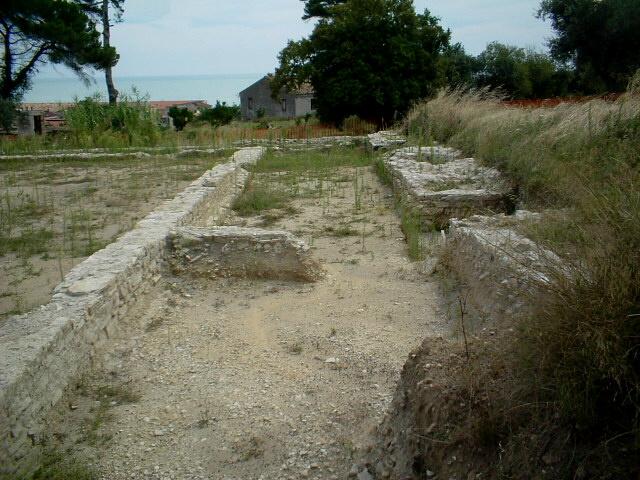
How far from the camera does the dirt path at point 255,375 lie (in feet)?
9.68

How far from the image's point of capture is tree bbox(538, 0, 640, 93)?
19344 mm

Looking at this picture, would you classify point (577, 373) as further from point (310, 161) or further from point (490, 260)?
point (310, 161)

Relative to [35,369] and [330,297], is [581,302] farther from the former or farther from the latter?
[330,297]

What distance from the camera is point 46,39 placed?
17.0 meters

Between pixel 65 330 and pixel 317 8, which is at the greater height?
pixel 317 8

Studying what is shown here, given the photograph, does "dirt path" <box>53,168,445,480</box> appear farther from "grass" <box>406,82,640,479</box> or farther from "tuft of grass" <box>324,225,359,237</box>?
"tuft of grass" <box>324,225,359,237</box>

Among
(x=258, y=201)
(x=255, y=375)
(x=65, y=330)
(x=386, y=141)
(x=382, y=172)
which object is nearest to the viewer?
(x=65, y=330)

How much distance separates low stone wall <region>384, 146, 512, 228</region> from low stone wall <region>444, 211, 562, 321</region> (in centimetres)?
127

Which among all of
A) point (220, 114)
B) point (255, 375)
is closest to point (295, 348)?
point (255, 375)

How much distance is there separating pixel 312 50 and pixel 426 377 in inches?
810

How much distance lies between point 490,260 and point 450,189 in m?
3.50

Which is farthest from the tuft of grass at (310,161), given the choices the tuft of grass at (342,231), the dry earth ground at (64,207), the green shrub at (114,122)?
the tuft of grass at (342,231)

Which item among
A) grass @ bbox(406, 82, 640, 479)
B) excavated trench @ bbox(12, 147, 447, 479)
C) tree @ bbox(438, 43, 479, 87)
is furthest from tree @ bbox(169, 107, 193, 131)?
grass @ bbox(406, 82, 640, 479)

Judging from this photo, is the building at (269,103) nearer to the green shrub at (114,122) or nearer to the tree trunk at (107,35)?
the tree trunk at (107,35)
